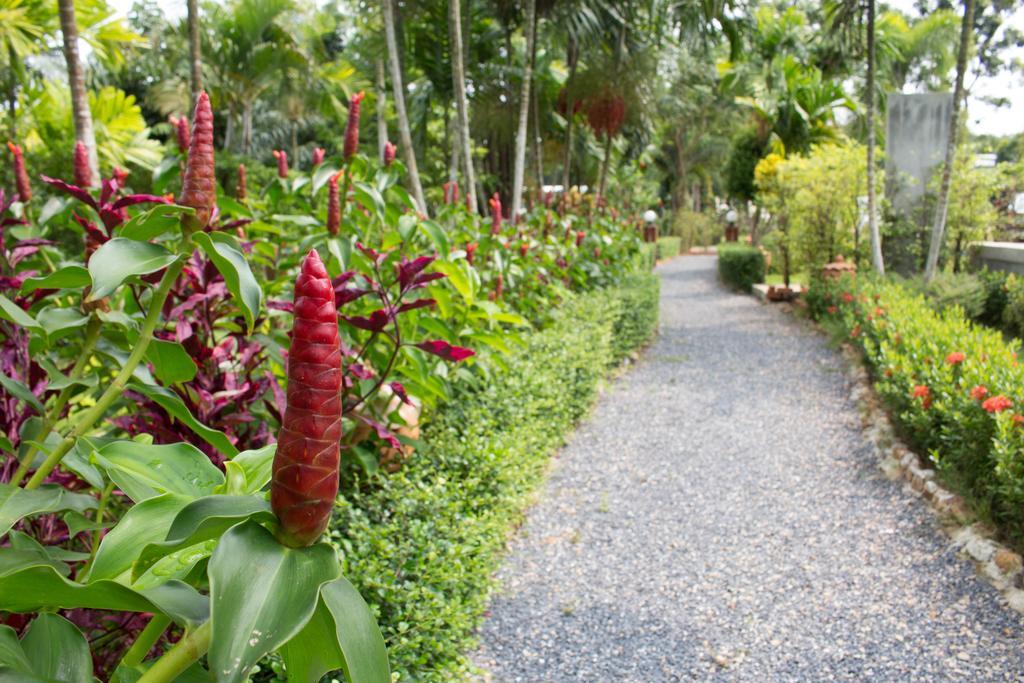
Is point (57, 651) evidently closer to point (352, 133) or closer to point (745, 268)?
point (352, 133)

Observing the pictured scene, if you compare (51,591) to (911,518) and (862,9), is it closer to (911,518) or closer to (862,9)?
(911,518)

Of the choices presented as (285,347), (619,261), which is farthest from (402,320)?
(619,261)

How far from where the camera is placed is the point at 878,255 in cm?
999

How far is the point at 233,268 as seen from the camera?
→ 3.41 feet

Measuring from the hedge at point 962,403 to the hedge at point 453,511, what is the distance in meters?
2.20

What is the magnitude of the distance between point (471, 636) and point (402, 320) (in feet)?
4.21

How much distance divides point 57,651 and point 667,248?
24.7m

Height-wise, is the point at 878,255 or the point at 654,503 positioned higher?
the point at 878,255

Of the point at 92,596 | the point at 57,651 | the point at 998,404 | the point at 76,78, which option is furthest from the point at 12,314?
the point at 998,404

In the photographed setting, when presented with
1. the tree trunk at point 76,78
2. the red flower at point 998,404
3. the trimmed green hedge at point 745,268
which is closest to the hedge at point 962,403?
the red flower at point 998,404

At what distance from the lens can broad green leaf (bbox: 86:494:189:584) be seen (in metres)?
0.78

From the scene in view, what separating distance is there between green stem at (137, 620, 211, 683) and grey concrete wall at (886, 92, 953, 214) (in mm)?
12233

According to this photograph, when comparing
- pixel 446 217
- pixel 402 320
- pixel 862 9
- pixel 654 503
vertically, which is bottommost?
pixel 654 503

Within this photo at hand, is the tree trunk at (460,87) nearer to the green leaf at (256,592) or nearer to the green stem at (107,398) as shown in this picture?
the green stem at (107,398)
